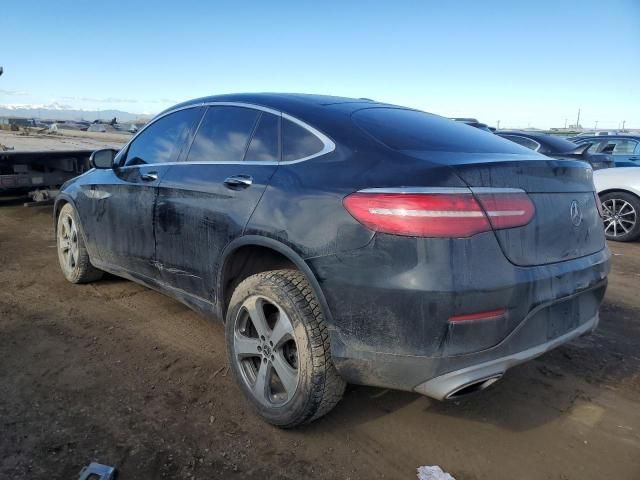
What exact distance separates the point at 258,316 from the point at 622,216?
281 inches

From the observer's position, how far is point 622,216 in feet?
25.3

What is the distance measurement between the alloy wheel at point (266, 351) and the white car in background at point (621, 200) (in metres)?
6.60

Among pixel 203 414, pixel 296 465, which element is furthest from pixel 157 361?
pixel 296 465

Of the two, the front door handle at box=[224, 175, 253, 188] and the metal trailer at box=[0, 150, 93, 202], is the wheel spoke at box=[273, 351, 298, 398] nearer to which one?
the front door handle at box=[224, 175, 253, 188]

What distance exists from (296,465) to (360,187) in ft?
4.27

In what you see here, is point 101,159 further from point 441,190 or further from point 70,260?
point 441,190

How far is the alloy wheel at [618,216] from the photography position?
7.61m

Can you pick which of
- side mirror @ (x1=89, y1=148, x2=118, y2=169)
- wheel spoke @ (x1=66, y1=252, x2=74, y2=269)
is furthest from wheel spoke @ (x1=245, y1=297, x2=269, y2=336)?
wheel spoke @ (x1=66, y1=252, x2=74, y2=269)

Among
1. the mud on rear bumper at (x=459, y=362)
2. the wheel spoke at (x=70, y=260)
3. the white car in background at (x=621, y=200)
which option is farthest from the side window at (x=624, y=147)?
the wheel spoke at (x=70, y=260)

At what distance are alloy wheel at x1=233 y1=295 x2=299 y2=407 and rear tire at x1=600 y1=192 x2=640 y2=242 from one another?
22.5 ft

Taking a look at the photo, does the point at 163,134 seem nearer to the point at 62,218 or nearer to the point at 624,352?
the point at 62,218

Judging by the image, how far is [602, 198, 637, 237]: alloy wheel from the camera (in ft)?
25.0

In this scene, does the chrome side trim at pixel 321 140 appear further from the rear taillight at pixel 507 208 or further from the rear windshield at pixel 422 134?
the rear taillight at pixel 507 208

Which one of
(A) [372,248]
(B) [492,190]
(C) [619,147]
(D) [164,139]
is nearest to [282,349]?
(A) [372,248]
